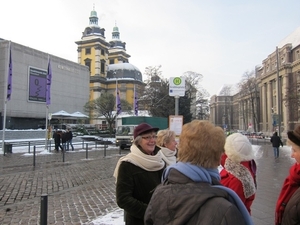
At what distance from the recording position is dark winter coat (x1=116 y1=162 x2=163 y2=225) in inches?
114

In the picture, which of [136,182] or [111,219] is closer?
[136,182]

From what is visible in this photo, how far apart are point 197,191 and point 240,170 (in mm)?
1691

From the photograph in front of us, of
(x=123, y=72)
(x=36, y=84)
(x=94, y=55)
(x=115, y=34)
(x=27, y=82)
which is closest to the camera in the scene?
(x=27, y=82)

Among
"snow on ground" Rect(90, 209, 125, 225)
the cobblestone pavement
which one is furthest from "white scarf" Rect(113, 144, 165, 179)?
the cobblestone pavement

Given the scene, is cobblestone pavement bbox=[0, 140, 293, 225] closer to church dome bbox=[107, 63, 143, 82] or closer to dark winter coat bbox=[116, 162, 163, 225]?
dark winter coat bbox=[116, 162, 163, 225]

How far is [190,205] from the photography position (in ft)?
5.15

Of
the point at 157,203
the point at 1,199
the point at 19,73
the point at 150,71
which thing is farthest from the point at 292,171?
the point at 19,73

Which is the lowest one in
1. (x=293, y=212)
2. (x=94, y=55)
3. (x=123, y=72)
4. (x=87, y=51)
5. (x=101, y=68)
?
(x=293, y=212)

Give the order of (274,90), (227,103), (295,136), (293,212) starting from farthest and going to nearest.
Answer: (227,103) < (274,90) < (295,136) < (293,212)

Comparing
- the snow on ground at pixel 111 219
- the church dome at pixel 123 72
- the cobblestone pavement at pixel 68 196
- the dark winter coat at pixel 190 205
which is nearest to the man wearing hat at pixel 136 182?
the dark winter coat at pixel 190 205

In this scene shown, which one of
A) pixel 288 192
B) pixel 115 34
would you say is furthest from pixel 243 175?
pixel 115 34

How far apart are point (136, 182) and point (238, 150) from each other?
1152mm

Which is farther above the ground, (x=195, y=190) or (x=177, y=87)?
(x=177, y=87)

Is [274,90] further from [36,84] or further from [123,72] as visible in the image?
[36,84]
